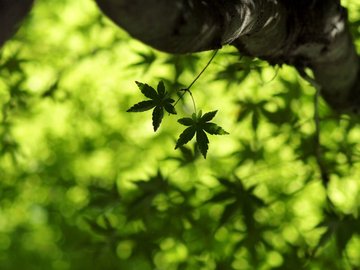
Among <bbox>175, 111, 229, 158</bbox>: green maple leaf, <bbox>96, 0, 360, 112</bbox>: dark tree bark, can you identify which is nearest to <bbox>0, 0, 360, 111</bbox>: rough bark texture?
<bbox>96, 0, 360, 112</bbox>: dark tree bark

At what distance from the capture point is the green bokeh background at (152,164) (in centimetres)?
158

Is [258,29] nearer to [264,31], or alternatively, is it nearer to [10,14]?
[264,31]

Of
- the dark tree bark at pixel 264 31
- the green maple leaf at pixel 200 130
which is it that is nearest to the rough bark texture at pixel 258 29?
the dark tree bark at pixel 264 31

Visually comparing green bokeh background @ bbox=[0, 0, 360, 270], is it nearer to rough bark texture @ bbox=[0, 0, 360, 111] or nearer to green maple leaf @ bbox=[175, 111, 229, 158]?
rough bark texture @ bbox=[0, 0, 360, 111]

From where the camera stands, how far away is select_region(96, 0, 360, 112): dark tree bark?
0.47 meters

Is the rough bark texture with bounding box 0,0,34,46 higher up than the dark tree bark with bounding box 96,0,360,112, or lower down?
higher up

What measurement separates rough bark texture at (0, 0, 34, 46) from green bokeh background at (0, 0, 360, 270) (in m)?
0.86

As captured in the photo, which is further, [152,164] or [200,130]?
[152,164]

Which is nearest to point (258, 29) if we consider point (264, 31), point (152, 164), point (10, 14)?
point (264, 31)

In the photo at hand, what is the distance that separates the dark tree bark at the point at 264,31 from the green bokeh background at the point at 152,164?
194 millimetres

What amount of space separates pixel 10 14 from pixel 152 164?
160 cm

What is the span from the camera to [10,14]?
17.2 inches

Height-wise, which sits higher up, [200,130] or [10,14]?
[10,14]

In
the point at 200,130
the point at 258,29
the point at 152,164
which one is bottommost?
the point at 152,164
